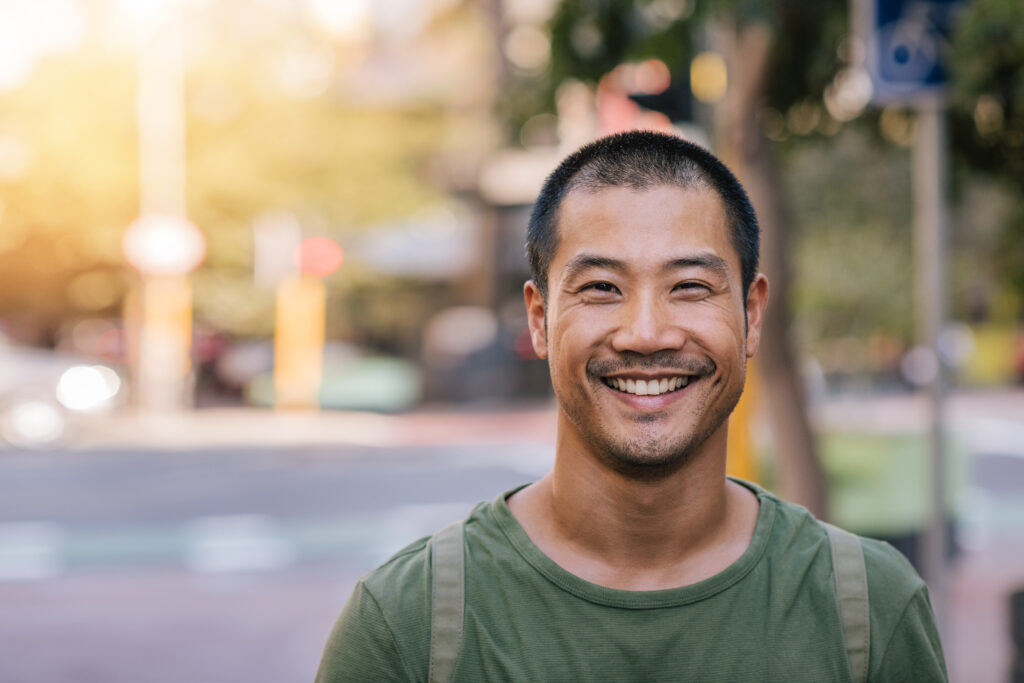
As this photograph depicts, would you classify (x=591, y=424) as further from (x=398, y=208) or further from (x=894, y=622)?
(x=398, y=208)

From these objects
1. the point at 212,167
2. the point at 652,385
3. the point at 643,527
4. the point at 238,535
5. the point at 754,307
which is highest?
the point at 212,167

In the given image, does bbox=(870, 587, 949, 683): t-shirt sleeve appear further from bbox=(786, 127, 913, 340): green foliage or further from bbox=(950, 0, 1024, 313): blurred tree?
bbox=(786, 127, 913, 340): green foliage

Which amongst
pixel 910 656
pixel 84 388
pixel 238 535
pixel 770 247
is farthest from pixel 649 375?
pixel 84 388

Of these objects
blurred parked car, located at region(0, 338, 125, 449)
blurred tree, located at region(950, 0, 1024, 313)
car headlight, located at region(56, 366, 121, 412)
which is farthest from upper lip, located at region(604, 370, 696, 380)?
car headlight, located at region(56, 366, 121, 412)

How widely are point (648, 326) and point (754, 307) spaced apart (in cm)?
29

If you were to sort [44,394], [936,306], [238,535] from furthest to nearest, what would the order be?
[44,394], [238,535], [936,306]

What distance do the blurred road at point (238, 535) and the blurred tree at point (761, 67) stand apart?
1.46 meters

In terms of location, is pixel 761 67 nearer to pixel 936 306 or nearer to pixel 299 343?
pixel 936 306

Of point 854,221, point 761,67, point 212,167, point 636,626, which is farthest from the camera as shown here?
point 212,167

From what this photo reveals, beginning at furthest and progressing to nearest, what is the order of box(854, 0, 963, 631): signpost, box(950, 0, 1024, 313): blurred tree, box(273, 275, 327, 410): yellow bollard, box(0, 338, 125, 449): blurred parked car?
box(273, 275, 327, 410): yellow bollard → box(0, 338, 125, 449): blurred parked car → box(854, 0, 963, 631): signpost → box(950, 0, 1024, 313): blurred tree

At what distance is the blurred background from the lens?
5.88 m

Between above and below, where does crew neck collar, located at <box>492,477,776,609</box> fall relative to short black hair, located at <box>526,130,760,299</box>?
below

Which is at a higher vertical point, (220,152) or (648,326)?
(220,152)

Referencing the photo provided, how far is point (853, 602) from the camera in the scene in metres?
1.72
